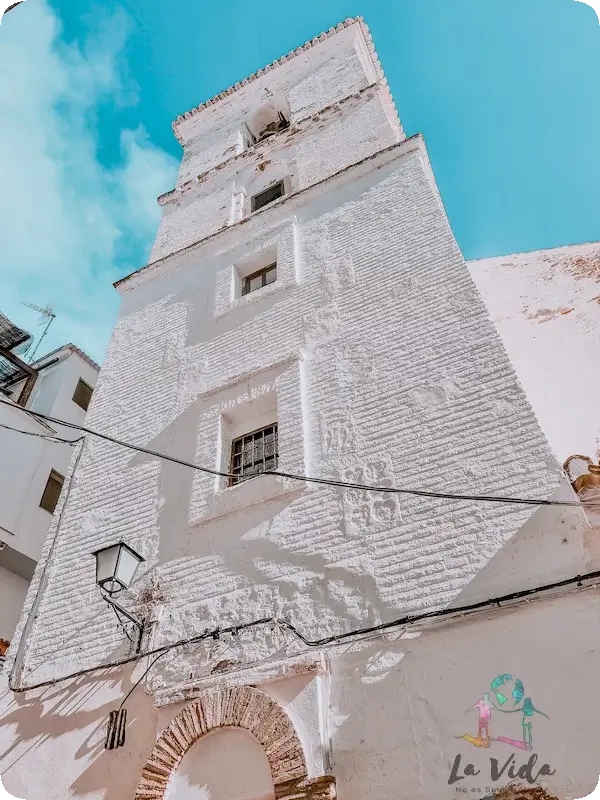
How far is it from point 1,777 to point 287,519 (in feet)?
11.2

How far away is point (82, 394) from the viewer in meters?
14.7

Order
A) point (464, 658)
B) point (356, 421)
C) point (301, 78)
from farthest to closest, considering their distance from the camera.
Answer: point (301, 78)
point (356, 421)
point (464, 658)

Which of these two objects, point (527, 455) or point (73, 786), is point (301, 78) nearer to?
point (527, 455)

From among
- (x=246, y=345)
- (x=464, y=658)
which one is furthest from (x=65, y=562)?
(x=464, y=658)

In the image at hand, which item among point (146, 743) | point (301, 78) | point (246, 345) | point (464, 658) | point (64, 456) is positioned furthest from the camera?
point (301, 78)

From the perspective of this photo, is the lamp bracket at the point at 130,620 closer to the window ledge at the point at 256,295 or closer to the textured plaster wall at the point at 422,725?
the textured plaster wall at the point at 422,725

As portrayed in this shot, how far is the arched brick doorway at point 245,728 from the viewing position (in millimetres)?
4312

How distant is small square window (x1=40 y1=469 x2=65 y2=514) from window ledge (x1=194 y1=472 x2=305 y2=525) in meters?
6.44

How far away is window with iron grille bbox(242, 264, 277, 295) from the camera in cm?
930

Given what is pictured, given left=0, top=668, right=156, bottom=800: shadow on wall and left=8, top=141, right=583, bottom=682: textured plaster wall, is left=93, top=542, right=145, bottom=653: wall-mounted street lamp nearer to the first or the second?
left=8, top=141, right=583, bottom=682: textured plaster wall

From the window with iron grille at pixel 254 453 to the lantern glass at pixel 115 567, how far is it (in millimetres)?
1387

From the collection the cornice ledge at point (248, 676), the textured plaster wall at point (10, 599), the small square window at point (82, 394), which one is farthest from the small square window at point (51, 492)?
the cornice ledge at point (248, 676)

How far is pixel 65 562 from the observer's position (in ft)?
22.5

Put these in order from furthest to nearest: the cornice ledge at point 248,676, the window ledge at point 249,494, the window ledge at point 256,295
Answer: the window ledge at point 256,295 → the window ledge at point 249,494 → the cornice ledge at point 248,676
